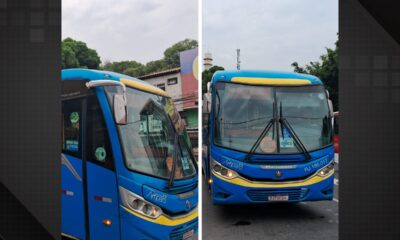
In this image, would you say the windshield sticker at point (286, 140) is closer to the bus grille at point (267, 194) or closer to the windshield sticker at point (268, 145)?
the windshield sticker at point (268, 145)

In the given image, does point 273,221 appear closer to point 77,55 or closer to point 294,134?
point 294,134

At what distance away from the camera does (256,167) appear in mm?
3809

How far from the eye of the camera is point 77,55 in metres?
2.26

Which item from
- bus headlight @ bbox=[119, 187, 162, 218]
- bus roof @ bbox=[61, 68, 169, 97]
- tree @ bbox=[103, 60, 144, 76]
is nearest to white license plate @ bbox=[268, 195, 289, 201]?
bus headlight @ bbox=[119, 187, 162, 218]

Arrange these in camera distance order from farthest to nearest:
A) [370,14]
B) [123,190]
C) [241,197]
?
1. [241,197]
2. [370,14]
3. [123,190]

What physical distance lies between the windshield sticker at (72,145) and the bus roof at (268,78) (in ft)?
7.41

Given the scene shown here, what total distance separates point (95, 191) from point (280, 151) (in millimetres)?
2379

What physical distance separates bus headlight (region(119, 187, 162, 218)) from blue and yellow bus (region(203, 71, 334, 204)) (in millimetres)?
1716

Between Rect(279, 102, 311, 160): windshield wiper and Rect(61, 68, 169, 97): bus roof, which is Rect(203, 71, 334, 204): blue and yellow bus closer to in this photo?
Rect(279, 102, 311, 160): windshield wiper

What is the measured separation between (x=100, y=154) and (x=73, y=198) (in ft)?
1.32

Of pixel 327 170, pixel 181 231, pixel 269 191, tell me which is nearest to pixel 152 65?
pixel 181 231

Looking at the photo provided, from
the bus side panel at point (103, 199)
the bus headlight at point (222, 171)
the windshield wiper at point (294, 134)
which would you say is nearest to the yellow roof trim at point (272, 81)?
the windshield wiper at point (294, 134)

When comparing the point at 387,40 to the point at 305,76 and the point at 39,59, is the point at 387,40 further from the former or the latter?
the point at 39,59

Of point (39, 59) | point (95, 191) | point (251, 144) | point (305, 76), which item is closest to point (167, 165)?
point (95, 191)
